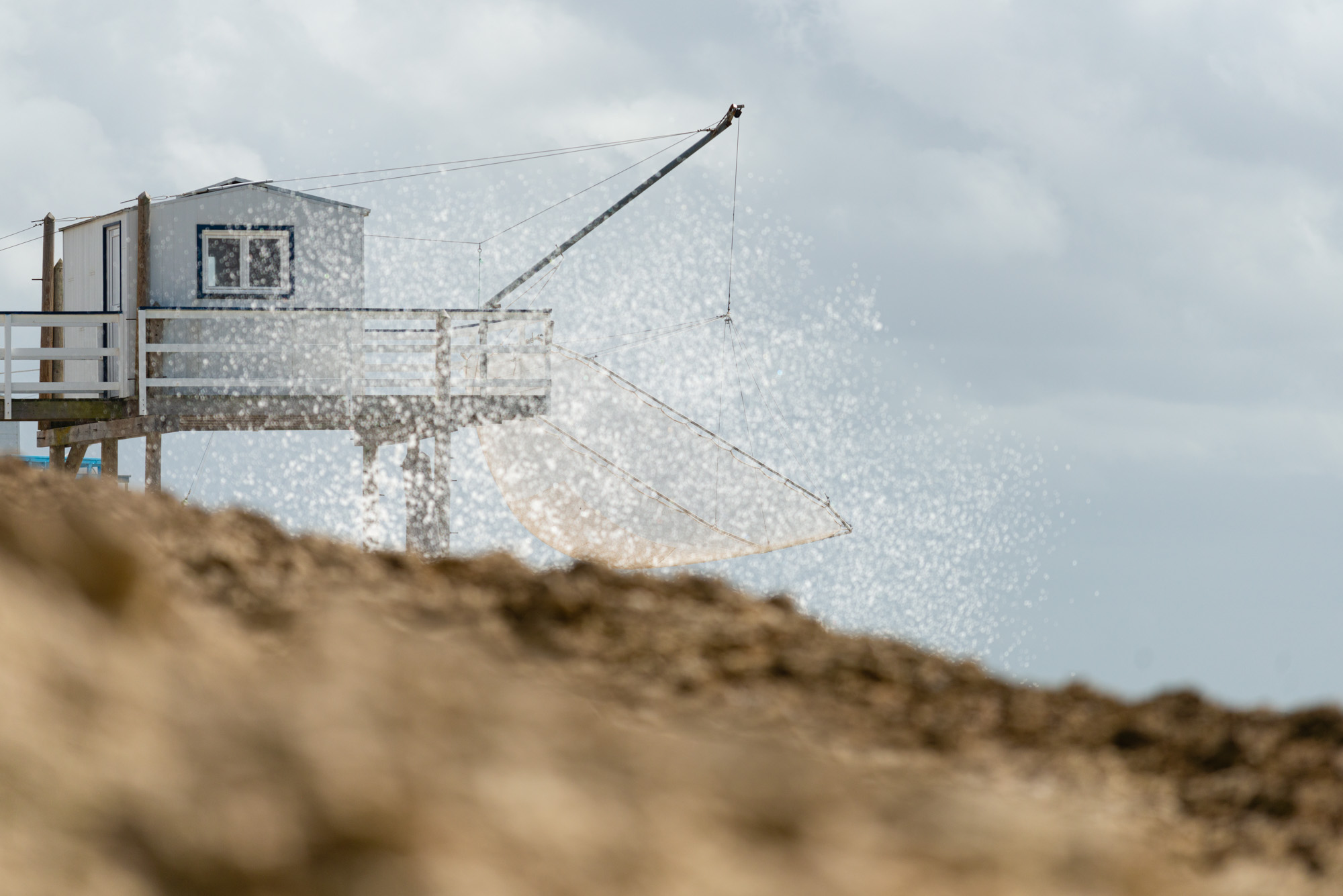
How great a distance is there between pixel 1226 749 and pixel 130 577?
108 inches

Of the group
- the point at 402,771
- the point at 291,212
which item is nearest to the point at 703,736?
the point at 402,771

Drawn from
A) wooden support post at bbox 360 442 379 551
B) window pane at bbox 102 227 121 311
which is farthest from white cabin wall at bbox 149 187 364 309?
wooden support post at bbox 360 442 379 551

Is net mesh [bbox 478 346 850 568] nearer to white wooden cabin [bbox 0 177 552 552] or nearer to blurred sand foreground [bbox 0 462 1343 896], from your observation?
white wooden cabin [bbox 0 177 552 552]

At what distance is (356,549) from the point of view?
3.12m

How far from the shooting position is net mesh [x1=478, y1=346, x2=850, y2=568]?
13484 millimetres

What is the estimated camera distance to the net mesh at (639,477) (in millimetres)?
13484

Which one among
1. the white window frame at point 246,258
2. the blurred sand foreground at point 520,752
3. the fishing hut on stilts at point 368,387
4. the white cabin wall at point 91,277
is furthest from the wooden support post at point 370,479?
the blurred sand foreground at point 520,752

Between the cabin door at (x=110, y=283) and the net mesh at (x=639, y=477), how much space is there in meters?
5.82

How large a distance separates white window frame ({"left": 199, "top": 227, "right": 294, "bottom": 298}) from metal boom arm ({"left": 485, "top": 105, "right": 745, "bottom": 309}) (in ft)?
9.25

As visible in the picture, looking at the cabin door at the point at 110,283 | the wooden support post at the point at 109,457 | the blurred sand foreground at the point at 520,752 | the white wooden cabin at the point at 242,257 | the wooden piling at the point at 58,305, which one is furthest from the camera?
the wooden piling at the point at 58,305

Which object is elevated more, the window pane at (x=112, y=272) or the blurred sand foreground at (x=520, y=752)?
the window pane at (x=112, y=272)

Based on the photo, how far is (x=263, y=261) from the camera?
15.2 metres

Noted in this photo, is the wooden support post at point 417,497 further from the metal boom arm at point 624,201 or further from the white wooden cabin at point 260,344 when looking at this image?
the metal boom arm at point 624,201

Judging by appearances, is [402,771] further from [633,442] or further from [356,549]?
[633,442]
